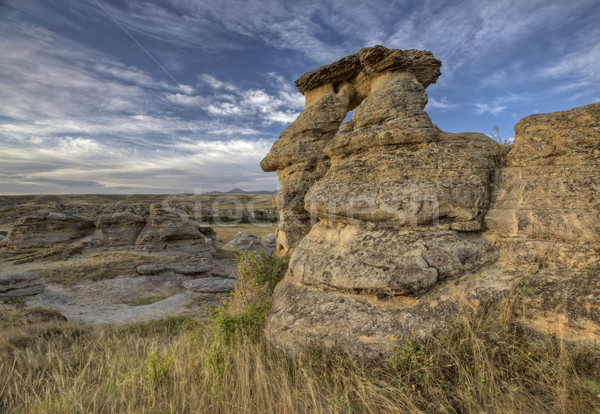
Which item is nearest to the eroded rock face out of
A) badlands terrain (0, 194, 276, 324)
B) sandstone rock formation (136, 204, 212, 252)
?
badlands terrain (0, 194, 276, 324)

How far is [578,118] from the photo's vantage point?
14.4 feet

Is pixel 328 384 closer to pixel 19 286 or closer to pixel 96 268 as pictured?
pixel 19 286

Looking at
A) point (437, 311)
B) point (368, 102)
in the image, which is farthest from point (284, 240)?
point (437, 311)

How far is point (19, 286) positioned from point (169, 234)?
935cm

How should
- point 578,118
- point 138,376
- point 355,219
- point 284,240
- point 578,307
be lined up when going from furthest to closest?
point 284,240
point 355,219
point 578,118
point 138,376
point 578,307

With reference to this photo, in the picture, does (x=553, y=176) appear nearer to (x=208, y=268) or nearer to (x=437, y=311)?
(x=437, y=311)

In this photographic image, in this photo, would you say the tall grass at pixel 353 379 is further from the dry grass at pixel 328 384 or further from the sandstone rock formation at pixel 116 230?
the sandstone rock formation at pixel 116 230

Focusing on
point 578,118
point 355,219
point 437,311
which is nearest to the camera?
point 437,311

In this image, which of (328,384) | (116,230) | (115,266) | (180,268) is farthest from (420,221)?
(116,230)

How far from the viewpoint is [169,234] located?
65.2 ft

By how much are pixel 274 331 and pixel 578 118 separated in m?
6.16

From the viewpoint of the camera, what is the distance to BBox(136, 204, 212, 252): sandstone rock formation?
1950 centimetres

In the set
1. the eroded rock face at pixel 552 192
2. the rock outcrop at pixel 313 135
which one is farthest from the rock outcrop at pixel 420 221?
the rock outcrop at pixel 313 135

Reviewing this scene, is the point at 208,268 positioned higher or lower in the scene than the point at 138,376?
lower
